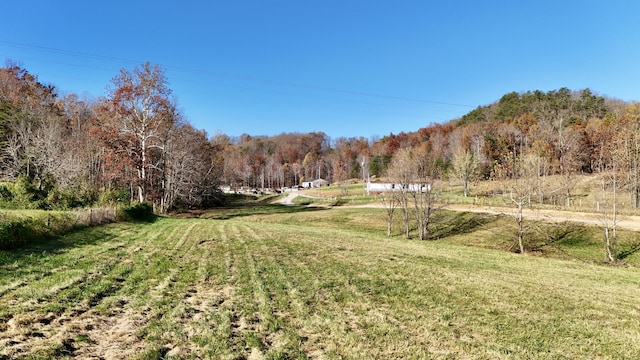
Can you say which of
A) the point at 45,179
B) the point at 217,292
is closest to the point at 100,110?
the point at 45,179

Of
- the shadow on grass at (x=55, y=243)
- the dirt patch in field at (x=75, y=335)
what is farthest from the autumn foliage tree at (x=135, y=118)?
the dirt patch in field at (x=75, y=335)

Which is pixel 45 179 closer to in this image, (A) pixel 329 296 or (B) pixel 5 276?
(B) pixel 5 276

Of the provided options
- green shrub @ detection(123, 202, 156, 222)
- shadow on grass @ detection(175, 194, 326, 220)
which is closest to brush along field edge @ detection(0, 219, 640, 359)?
green shrub @ detection(123, 202, 156, 222)

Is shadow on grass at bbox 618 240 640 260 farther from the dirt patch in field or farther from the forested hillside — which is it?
the dirt patch in field

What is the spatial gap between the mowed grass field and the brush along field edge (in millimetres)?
26

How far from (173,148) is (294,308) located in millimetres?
37303

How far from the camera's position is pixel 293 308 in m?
6.10

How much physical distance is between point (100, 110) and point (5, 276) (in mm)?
29224

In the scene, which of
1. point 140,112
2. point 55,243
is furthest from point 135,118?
point 55,243

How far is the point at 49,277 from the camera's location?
708 centimetres

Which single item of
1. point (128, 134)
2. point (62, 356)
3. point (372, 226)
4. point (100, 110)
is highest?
point (100, 110)

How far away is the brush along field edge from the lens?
4.57 metres

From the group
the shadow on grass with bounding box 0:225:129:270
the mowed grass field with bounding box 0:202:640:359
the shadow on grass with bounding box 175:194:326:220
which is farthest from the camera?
the shadow on grass with bounding box 175:194:326:220

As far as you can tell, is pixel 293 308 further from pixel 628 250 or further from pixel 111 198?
pixel 111 198
